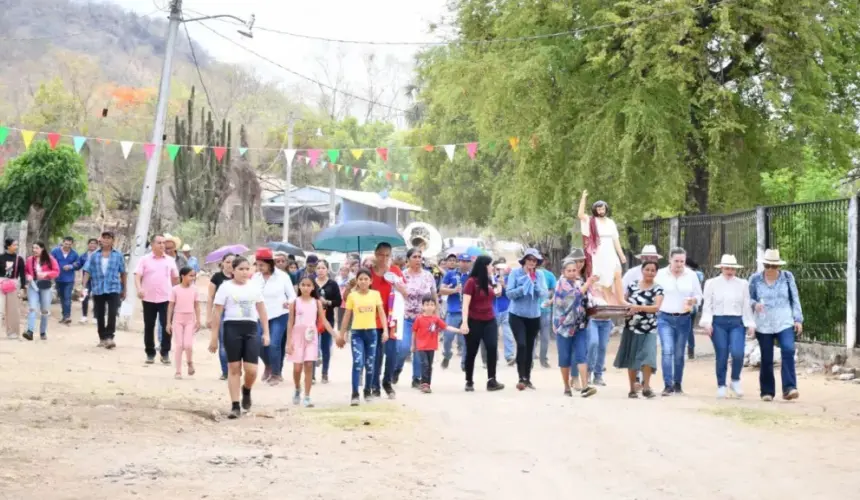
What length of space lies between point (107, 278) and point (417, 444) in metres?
10.1

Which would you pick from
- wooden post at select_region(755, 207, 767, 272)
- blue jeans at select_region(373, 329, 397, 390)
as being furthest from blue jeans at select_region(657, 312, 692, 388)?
wooden post at select_region(755, 207, 767, 272)

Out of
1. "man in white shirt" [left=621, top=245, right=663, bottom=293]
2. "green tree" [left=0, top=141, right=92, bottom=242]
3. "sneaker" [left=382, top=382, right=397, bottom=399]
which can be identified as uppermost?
"green tree" [left=0, top=141, right=92, bottom=242]

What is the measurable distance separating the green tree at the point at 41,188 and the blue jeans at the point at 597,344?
1910 cm

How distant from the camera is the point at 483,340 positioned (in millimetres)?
14312

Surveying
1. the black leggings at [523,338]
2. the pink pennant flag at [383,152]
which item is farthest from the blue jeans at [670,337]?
the pink pennant flag at [383,152]

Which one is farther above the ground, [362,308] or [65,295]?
[362,308]

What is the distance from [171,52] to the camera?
24203 mm

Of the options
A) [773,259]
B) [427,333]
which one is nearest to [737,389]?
[773,259]

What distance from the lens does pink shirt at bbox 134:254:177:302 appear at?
654 inches

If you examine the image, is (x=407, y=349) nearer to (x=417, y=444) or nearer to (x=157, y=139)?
(x=417, y=444)

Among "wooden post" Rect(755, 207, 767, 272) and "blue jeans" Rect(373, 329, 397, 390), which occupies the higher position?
"wooden post" Rect(755, 207, 767, 272)

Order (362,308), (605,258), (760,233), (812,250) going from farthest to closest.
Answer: (760,233), (812,250), (605,258), (362,308)

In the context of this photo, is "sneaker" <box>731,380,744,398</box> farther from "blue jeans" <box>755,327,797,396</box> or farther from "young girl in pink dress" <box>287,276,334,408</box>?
"young girl in pink dress" <box>287,276,334,408</box>

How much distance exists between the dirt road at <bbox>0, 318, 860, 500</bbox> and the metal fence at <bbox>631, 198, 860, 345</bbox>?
8.03 ft
